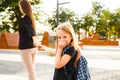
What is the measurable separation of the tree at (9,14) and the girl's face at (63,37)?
36276 mm

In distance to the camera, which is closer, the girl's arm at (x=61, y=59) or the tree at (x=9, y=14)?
the girl's arm at (x=61, y=59)

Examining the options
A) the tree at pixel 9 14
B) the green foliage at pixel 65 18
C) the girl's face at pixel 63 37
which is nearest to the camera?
the girl's face at pixel 63 37

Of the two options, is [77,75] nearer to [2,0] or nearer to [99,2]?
[2,0]

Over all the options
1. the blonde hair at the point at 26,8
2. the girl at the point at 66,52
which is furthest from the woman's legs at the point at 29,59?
the girl at the point at 66,52

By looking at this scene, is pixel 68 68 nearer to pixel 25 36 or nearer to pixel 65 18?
pixel 25 36

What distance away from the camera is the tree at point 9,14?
40.5 meters

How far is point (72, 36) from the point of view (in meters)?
3.49

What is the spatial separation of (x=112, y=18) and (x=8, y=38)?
47.5 m

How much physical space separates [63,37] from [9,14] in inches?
1538

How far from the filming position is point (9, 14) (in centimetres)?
4191

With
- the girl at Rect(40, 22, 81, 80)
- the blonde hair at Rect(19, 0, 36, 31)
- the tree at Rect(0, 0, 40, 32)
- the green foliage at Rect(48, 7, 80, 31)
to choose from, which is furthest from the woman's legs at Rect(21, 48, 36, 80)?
the green foliage at Rect(48, 7, 80, 31)

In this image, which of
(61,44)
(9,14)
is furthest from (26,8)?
(9,14)

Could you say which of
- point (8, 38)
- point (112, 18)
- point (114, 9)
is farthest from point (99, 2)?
point (8, 38)

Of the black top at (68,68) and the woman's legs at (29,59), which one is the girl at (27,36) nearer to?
the woman's legs at (29,59)
